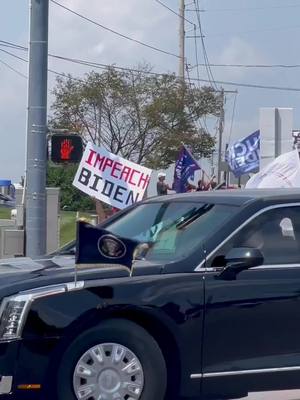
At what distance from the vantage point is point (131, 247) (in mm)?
8023

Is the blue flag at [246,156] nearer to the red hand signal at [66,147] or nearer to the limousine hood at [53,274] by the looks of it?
the red hand signal at [66,147]

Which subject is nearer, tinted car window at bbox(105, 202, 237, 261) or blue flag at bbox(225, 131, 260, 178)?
tinted car window at bbox(105, 202, 237, 261)

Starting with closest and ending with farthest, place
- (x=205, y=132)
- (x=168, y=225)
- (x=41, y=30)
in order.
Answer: (x=168, y=225) → (x=41, y=30) → (x=205, y=132)

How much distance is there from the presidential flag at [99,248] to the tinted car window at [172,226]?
14.5 inches

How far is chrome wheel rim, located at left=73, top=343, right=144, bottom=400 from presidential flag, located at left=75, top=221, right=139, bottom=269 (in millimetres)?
627

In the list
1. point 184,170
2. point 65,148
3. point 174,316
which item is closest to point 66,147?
point 65,148

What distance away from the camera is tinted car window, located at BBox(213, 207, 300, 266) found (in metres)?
8.23

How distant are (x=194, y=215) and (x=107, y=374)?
154 centimetres

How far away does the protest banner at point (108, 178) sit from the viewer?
55.0 ft

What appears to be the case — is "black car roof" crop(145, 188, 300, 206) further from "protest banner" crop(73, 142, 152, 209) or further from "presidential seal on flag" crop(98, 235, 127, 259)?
"protest banner" crop(73, 142, 152, 209)

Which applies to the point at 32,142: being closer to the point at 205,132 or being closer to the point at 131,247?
the point at 131,247

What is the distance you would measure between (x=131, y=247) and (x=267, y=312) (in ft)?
3.64

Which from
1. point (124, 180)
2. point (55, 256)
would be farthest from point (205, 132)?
point (55, 256)

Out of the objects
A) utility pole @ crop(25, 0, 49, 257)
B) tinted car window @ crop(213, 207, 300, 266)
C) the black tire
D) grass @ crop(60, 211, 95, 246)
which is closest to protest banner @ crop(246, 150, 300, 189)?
utility pole @ crop(25, 0, 49, 257)
